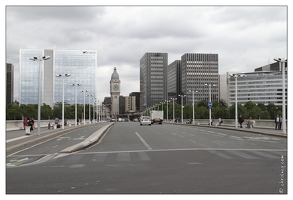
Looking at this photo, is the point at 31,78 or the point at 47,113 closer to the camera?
the point at 31,78

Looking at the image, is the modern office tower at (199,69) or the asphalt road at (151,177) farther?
the modern office tower at (199,69)

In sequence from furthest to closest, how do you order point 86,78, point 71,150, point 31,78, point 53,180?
point 86,78 < point 31,78 < point 71,150 < point 53,180

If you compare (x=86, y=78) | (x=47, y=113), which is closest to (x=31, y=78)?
(x=47, y=113)

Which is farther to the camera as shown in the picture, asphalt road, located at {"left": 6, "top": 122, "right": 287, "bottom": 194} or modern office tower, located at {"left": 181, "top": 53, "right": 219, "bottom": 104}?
modern office tower, located at {"left": 181, "top": 53, "right": 219, "bottom": 104}

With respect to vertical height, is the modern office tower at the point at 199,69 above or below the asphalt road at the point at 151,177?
above

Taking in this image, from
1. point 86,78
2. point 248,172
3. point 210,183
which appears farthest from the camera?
point 86,78

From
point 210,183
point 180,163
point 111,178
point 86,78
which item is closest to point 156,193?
point 210,183

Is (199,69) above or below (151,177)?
above

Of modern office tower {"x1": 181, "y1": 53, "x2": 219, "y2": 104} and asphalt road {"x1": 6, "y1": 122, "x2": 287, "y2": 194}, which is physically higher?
modern office tower {"x1": 181, "y1": 53, "x2": 219, "y2": 104}

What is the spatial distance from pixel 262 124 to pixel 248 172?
45935 millimetres

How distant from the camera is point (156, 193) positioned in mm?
8367

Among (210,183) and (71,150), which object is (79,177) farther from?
(71,150)

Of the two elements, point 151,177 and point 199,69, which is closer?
point 151,177

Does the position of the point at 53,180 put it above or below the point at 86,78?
below
